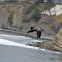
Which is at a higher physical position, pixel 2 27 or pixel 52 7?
pixel 52 7

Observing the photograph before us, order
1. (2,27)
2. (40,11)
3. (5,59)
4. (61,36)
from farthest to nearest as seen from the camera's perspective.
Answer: (2,27), (40,11), (61,36), (5,59)

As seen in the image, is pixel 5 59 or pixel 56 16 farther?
pixel 56 16

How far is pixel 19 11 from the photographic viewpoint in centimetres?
16850

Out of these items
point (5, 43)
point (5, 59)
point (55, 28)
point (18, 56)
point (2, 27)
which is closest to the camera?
point (5, 59)

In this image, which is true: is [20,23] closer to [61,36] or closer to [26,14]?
[26,14]

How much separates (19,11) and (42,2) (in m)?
13.5

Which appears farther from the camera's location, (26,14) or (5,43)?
(26,14)

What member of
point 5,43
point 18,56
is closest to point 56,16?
point 5,43

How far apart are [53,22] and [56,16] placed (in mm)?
4570

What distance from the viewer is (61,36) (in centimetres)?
9138

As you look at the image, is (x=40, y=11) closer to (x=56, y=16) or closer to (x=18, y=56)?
(x=56, y=16)

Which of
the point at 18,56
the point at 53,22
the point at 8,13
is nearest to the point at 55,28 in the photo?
the point at 53,22

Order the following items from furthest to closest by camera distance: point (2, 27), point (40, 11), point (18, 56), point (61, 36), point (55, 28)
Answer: point (2, 27) < point (40, 11) < point (55, 28) < point (61, 36) < point (18, 56)

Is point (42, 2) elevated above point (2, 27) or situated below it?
above
